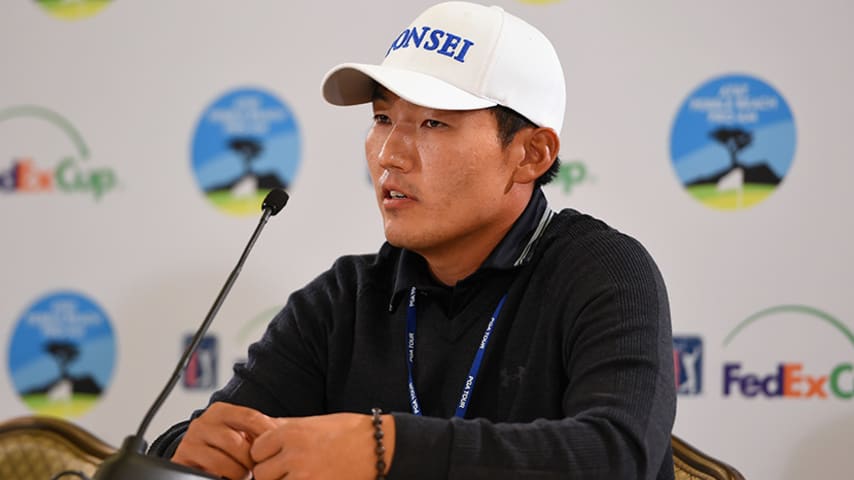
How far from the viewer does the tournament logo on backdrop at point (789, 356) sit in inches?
91.7

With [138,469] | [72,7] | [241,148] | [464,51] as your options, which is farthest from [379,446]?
[72,7]

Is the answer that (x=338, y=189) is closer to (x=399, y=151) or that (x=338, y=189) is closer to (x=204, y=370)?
(x=204, y=370)

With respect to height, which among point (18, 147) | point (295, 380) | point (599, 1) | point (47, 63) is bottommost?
point (295, 380)

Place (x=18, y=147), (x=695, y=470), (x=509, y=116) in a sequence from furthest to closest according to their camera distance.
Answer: (x=18, y=147) → (x=695, y=470) → (x=509, y=116)

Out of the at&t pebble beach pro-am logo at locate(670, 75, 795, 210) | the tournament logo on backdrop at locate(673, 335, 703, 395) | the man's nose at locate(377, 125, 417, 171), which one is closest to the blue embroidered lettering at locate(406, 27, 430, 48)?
the man's nose at locate(377, 125, 417, 171)

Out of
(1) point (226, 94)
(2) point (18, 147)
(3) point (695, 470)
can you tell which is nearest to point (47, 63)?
(2) point (18, 147)

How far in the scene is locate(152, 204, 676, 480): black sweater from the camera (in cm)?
109

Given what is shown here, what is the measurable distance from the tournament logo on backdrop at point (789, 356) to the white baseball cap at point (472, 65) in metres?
1.09

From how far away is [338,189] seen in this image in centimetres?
243

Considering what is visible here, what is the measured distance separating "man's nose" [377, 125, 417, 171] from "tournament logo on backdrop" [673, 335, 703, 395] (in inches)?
45.3

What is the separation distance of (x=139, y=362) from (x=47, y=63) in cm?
79

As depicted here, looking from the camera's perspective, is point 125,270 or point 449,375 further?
point 125,270

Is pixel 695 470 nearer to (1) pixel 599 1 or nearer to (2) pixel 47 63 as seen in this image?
(1) pixel 599 1

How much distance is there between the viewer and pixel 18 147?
253cm
